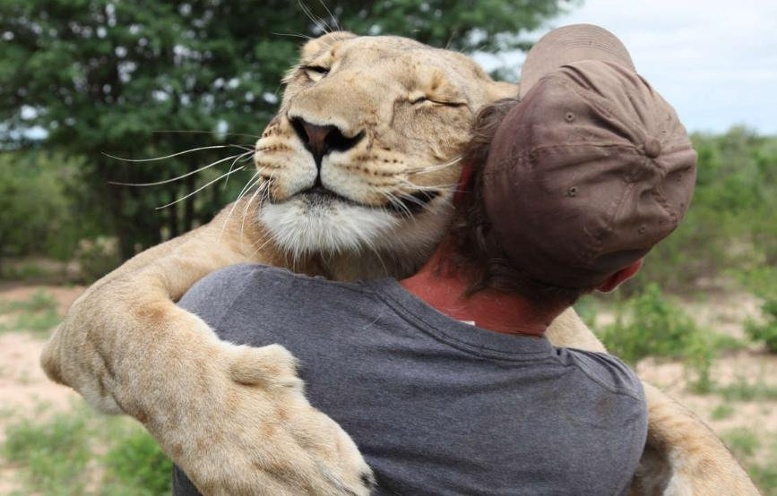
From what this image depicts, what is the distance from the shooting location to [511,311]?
1.71 meters

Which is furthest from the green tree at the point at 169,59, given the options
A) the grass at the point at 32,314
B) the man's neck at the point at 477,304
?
the man's neck at the point at 477,304

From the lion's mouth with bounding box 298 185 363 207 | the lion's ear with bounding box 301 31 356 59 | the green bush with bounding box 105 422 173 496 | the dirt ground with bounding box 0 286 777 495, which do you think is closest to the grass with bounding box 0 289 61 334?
the dirt ground with bounding box 0 286 777 495

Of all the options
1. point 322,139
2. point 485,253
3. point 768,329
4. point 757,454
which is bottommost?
point 768,329

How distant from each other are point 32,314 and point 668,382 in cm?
753

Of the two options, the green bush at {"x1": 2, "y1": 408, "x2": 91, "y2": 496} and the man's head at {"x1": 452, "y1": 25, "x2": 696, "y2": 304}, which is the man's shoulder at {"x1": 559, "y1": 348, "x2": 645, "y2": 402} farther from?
the green bush at {"x1": 2, "y1": 408, "x2": 91, "y2": 496}

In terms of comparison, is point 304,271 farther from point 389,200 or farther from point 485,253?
point 485,253

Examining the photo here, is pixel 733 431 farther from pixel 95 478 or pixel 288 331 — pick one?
pixel 288 331

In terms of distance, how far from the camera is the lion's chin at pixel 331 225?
6.36ft

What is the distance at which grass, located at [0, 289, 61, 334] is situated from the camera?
32.7 ft

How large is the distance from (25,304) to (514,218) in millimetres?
11227

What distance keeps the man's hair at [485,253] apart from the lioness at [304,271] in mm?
233

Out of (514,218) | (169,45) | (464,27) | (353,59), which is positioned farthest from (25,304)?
(514,218)

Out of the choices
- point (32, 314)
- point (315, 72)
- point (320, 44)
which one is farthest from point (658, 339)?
point (32, 314)

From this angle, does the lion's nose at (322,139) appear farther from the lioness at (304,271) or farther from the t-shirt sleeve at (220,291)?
the t-shirt sleeve at (220,291)
